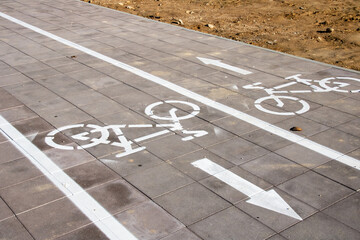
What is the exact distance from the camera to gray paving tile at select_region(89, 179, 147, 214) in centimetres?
644

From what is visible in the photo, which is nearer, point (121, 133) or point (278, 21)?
point (121, 133)

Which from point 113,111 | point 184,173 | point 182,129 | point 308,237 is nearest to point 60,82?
point 113,111

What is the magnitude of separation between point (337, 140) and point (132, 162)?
3521mm

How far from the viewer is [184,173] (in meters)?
7.23

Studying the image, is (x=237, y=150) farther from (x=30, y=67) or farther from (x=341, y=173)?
(x=30, y=67)

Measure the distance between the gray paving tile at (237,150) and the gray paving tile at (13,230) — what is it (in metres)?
3.24

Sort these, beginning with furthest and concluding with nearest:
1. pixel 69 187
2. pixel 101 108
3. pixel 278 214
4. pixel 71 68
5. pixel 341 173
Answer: pixel 71 68 → pixel 101 108 → pixel 341 173 → pixel 69 187 → pixel 278 214

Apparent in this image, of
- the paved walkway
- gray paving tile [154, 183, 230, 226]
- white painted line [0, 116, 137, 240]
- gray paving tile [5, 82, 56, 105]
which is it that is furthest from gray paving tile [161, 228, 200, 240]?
gray paving tile [5, 82, 56, 105]

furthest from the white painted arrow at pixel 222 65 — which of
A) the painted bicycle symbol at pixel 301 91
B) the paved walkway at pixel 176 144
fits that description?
the painted bicycle symbol at pixel 301 91

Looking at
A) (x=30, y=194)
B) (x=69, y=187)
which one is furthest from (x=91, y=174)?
(x=30, y=194)

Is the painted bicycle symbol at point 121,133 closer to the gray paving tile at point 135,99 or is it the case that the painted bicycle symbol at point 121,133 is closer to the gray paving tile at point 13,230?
the gray paving tile at point 135,99

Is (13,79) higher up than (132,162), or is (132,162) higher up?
(132,162)

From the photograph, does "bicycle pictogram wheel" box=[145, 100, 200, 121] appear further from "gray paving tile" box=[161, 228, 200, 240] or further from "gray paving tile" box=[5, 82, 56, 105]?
"gray paving tile" box=[161, 228, 200, 240]

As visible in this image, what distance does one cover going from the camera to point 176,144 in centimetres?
816
